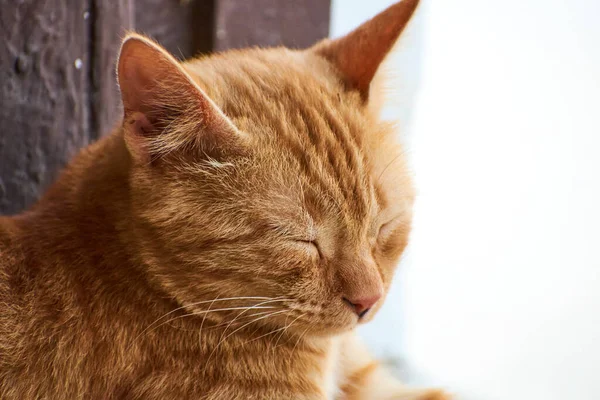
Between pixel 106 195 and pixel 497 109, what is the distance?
0.84m

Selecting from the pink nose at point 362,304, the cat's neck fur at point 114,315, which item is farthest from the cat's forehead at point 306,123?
the cat's neck fur at point 114,315

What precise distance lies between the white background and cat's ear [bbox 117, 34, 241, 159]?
48 centimetres

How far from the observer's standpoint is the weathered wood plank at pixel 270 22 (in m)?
1.77

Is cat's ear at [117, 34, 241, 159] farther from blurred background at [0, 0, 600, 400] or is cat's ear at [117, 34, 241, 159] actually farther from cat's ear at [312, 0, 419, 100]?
blurred background at [0, 0, 600, 400]

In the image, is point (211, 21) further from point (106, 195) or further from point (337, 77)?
point (106, 195)

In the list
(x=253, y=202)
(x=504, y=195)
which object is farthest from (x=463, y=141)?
(x=253, y=202)

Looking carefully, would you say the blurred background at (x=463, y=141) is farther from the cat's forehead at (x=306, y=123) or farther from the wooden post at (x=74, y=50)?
the cat's forehead at (x=306, y=123)

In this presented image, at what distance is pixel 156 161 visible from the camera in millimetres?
1114

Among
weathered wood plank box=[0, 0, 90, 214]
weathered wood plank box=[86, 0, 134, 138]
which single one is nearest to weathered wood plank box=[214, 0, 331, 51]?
weathered wood plank box=[86, 0, 134, 138]

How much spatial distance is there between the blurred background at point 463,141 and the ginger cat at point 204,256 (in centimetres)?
30

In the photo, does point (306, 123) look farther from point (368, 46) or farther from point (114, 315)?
point (114, 315)

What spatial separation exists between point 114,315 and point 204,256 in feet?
0.65

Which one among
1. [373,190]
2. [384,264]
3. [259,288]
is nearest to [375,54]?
[373,190]

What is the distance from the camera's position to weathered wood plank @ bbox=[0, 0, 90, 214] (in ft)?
5.12
